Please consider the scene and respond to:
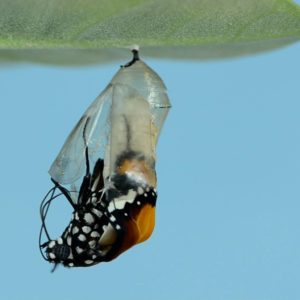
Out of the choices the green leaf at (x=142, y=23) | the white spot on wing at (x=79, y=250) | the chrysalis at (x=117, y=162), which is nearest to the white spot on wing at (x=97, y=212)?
the chrysalis at (x=117, y=162)

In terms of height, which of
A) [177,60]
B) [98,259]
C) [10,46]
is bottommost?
[98,259]

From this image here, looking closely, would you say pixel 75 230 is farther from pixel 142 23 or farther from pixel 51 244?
pixel 142 23

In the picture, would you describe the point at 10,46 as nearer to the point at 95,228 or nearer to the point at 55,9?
the point at 55,9

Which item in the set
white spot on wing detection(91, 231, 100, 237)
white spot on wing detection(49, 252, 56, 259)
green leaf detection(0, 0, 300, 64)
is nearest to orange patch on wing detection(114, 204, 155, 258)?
white spot on wing detection(91, 231, 100, 237)

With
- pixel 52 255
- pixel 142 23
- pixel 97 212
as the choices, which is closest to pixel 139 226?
pixel 97 212

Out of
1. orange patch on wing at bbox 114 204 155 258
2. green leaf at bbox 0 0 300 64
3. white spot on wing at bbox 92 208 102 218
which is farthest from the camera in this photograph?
white spot on wing at bbox 92 208 102 218

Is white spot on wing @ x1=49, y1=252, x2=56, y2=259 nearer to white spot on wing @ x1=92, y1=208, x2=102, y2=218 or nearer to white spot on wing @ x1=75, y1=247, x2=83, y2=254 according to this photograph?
white spot on wing @ x1=75, y1=247, x2=83, y2=254

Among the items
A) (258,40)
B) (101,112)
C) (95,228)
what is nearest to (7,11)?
(258,40)
